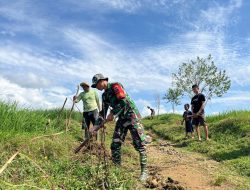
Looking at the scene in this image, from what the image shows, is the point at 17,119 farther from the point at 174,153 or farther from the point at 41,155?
the point at 174,153

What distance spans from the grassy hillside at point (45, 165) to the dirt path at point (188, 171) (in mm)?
991

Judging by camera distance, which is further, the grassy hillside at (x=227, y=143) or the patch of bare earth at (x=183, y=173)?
the grassy hillside at (x=227, y=143)

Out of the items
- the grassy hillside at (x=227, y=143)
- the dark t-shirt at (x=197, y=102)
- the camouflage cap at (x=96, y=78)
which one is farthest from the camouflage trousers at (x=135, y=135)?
the dark t-shirt at (x=197, y=102)

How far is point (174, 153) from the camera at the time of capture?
11.2m

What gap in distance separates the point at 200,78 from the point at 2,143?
32414 millimetres

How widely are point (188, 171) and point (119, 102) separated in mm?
2203

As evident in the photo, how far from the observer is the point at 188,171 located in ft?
25.6

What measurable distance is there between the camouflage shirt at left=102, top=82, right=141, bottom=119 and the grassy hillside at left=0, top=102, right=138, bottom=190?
819 millimetres

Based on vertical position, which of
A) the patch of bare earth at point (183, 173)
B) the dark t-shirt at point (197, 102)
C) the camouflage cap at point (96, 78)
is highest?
the dark t-shirt at point (197, 102)

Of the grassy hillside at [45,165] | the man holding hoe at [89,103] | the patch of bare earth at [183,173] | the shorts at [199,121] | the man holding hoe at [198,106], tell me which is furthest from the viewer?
the shorts at [199,121]

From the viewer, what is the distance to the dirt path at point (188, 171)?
6.72m

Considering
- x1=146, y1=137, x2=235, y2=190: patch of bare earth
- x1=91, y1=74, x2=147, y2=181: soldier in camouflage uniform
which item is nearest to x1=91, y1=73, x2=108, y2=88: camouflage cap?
x1=91, y1=74, x2=147, y2=181: soldier in camouflage uniform

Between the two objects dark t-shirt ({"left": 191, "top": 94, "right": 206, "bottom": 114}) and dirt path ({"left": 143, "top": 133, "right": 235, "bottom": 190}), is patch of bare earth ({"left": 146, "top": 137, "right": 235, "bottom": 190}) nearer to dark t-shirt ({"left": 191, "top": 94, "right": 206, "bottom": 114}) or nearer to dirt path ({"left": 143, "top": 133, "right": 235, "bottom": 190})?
dirt path ({"left": 143, "top": 133, "right": 235, "bottom": 190})

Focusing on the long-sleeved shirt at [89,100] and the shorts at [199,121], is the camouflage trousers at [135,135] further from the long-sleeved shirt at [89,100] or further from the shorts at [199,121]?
the shorts at [199,121]
